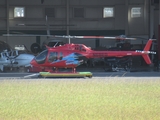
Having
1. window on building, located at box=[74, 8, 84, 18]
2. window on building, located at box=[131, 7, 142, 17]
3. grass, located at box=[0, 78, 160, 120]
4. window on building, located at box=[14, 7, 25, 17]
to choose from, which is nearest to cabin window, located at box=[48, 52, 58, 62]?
grass, located at box=[0, 78, 160, 120]

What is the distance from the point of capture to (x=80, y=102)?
10.3 metres

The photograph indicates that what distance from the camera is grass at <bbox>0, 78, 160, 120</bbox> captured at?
28.9 feet

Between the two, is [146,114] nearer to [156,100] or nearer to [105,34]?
[156,100]

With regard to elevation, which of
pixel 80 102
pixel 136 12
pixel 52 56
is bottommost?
pixel 80 102

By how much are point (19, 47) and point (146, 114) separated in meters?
25.2

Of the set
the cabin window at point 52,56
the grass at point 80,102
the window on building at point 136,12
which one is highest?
the window on building at point 136,12

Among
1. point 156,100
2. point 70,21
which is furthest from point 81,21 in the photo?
point 156,100

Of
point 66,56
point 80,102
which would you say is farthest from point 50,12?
point 80,102

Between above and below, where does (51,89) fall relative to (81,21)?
below

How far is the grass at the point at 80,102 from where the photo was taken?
8.80m

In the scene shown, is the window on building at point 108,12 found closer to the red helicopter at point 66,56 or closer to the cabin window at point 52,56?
the red helicopter at point 66,56

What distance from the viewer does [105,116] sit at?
28.8 feet

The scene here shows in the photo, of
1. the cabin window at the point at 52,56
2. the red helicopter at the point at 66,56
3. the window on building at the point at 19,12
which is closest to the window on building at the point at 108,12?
the window on building at the point at 19,12

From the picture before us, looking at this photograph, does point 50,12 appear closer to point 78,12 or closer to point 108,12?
point 78,12
